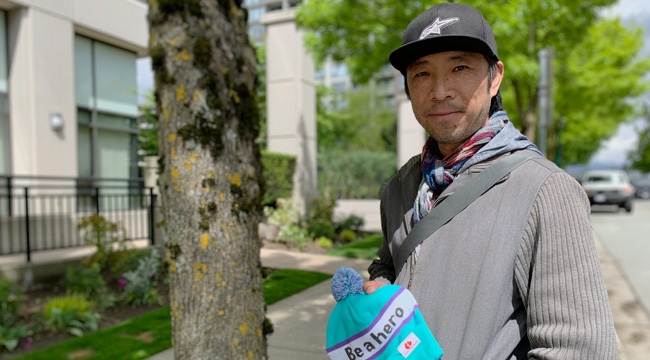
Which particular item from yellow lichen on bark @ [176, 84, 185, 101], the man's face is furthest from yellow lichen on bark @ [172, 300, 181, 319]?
the man's face

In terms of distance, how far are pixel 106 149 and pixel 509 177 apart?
1129 centimetres

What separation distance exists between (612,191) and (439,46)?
22234 millimetres

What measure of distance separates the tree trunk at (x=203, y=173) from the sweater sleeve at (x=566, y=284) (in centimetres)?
127

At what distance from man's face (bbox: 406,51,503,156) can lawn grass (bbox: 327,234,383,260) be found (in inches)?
269

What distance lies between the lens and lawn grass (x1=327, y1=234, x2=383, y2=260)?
845 cm

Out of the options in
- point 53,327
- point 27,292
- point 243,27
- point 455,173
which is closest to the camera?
point 455,173

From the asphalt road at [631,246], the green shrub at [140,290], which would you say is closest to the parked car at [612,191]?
the asphalt road at [631,246]

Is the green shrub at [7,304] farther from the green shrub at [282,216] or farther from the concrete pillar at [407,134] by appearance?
the concrete pillar at [407,134]

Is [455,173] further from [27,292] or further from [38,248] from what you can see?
[38,248]

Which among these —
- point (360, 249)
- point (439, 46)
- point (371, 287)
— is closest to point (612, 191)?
point (360, 249)

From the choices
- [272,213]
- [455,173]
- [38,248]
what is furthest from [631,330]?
[38,248]

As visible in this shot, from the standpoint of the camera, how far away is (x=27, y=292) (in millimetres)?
6191

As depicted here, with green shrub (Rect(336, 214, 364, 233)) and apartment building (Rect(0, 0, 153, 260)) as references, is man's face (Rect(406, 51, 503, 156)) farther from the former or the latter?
green shrub (Rect(336, 214, 364, 233))

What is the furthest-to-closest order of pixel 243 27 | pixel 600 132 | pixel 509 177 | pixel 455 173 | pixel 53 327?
pixel 600 132, pixel 53 327, pixel 243 27, pixel 455 173, pixel 509 177
